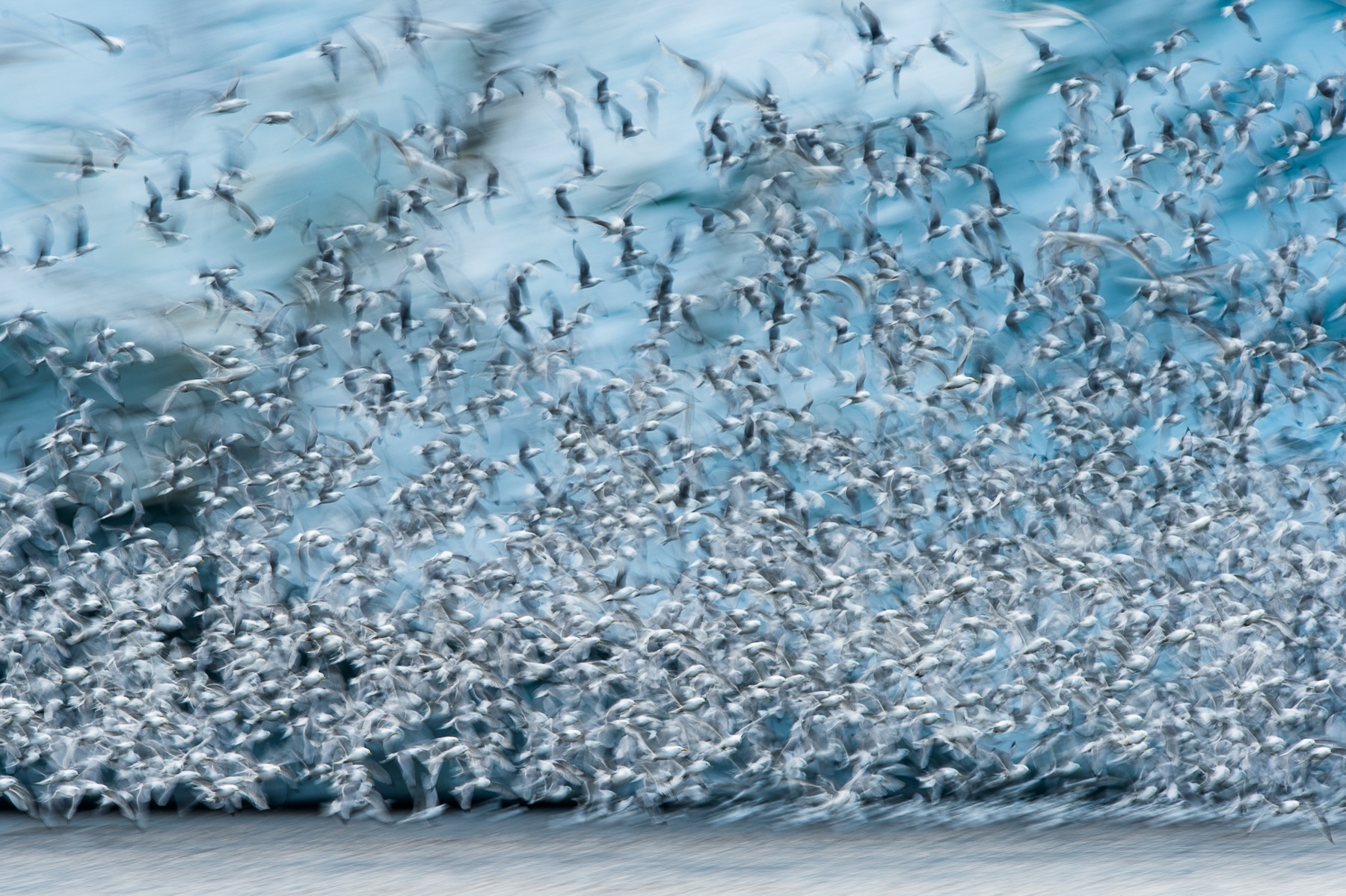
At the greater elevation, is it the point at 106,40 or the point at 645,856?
the point at 106,40

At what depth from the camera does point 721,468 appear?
A: 219cm

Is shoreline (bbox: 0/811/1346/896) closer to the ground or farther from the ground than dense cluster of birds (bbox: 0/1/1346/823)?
closer to the ground

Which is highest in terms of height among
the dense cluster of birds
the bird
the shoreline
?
the bird

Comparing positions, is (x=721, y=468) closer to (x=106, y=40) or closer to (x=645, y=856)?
(x=645, y=856)

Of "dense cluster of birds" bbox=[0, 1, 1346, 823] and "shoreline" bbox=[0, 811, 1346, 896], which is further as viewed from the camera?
"dense cluster of birds" bbox=[0, 1, 1346, 823]

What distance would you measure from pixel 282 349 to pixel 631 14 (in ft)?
3.07

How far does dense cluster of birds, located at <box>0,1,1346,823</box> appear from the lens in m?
2.15

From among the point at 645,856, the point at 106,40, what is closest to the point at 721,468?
the point at 645,856

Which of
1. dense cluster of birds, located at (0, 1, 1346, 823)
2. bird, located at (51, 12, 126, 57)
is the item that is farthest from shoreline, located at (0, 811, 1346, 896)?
bird, located at (51, 12, 126, 57)

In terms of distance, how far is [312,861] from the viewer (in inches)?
77.7

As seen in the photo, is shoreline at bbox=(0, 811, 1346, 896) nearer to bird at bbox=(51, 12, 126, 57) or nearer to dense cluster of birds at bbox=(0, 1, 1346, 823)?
dense cluster of birds at bbox=(0, 1, 1346, 823)

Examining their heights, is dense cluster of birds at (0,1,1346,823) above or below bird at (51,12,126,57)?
below

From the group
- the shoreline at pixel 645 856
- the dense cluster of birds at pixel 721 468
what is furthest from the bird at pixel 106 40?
the shoreline at pixel 645 856

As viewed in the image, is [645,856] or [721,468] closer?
[645,856]
